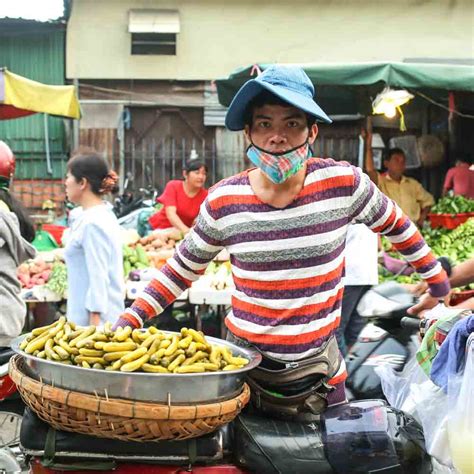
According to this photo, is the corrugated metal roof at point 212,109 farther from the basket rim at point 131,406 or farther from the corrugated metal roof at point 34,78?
the basket rim at point 131,406

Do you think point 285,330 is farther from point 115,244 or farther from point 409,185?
point 409,185

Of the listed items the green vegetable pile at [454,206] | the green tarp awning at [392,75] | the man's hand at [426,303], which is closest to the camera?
the man's hand at [426,303]

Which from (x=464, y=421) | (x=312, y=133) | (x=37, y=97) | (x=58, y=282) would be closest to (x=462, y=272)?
(x=312, y=133)

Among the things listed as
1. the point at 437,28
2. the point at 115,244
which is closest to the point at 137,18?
the point at 437,28

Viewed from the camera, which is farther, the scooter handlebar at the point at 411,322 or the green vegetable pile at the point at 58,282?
the green vegetable pile at the point at 58,282

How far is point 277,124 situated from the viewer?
2.96m

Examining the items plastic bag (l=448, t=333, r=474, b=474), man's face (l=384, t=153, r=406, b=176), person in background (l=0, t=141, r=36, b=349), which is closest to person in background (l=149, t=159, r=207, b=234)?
man's face (l=384, t=153, r=406, b=176)

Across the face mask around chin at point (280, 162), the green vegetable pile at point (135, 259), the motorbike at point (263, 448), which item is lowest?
the green vegetable pile at point (135, 259)

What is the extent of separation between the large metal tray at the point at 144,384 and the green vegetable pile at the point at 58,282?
5519 mm

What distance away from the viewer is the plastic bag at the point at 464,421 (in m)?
2.48

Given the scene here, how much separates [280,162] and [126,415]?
105cm

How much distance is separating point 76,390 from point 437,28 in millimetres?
14927

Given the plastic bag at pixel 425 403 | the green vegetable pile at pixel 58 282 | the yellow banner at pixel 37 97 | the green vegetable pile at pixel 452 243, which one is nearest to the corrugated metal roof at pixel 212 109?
the yellow banner at pixel 37 97

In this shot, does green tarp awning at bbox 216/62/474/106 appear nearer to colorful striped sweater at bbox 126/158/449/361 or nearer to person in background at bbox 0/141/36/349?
person in background at bbox 0/141/36/349
